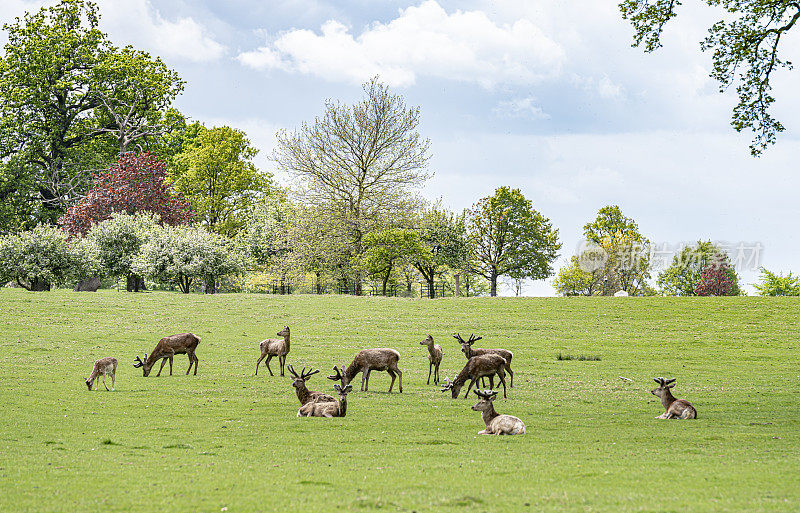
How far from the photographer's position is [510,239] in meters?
78.2

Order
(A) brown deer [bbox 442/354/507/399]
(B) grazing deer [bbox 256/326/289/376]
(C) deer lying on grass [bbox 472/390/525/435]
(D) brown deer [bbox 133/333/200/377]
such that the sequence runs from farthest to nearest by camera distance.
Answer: (D) brown deer [bbox 133/333/200/377], (B) grazing deer [bbox 256/326/289/376], (A) brown deer [bbox 442/354/507/399], (C) deer lying on grass [bbox 472/390/525/435]

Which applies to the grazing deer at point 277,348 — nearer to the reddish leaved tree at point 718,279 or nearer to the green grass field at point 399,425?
the green grass field at point 399,425

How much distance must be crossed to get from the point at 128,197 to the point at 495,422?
183ft

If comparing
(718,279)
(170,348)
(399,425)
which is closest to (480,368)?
(399,425)

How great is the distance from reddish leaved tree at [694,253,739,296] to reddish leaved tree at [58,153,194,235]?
65.4 meters

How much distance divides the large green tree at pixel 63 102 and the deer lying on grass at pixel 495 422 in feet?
210

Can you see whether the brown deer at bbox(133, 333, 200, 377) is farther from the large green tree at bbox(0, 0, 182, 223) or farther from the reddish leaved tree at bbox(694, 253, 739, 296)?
the reddish leaved tree at bbox(694, 253, 739, 296)

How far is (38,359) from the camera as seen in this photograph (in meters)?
27.0

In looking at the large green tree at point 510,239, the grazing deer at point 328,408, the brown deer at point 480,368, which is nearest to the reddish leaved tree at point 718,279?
the large green tree at point 510,239

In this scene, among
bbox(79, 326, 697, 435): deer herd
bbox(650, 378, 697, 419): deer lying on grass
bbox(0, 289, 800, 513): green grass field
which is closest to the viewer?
bbox(0, 289, 800, 513): green grass field

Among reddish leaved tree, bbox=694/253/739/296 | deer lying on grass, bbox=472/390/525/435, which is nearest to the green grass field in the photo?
deer lying on grass, bbox=472/390/525/435

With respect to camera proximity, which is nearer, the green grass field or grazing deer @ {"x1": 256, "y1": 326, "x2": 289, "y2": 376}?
the green grass field

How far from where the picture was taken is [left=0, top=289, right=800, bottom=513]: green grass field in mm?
8719

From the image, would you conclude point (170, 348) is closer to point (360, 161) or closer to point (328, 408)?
point (328, 408)
